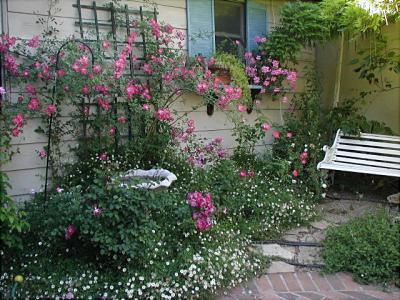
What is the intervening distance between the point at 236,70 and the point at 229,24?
87cm

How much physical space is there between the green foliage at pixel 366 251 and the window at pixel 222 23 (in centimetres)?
242

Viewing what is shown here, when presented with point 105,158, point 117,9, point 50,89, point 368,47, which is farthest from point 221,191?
point 368,47

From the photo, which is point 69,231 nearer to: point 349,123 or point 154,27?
point 154,27

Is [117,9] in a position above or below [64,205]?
above

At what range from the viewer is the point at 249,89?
4836mm

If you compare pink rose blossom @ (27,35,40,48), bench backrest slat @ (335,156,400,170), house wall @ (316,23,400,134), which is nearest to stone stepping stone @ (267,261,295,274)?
bench backrest slat @ (335,156,400,170)

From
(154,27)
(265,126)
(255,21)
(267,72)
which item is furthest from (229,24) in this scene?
(265,126)

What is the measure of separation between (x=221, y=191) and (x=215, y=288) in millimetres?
1116

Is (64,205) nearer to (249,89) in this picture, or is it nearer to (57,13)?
(57,13)

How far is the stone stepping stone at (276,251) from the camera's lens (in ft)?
11.0

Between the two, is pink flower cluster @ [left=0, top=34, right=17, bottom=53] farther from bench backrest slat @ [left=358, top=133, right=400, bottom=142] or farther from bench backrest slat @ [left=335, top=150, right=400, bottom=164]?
bench backrest slat @ [left=358, top=133, right=400, bottom=142]

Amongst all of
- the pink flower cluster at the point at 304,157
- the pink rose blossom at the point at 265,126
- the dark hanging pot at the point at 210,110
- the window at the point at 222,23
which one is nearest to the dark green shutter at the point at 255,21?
the window at the point at 222,23

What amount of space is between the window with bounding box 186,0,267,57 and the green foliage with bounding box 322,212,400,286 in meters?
2.42

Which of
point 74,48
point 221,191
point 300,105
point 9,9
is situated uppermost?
point 9,9
